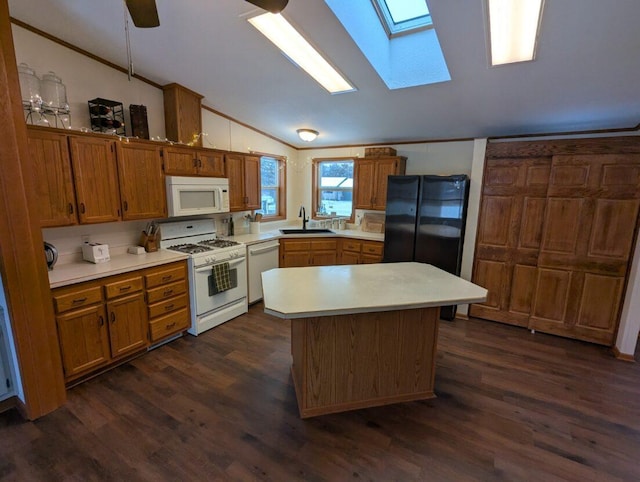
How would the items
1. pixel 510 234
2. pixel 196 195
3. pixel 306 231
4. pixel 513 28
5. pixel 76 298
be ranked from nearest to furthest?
pixel 513 28 → pixel 76 298 → pixel 196 195 → pixel 510 234 → pixel 306 231

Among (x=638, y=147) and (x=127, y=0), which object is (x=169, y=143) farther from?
(x=638, y=147)

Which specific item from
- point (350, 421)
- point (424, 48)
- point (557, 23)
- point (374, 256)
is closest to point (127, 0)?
point (424, 48)

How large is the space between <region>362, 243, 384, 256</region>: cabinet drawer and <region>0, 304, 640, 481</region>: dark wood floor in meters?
1.77

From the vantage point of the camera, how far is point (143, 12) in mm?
1431

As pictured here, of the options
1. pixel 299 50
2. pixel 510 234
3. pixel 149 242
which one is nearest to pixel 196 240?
pixel 149 242

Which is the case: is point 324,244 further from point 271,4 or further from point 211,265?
point 271,4

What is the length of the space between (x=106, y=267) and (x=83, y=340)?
23.8 inches

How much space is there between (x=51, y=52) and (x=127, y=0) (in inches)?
70.7

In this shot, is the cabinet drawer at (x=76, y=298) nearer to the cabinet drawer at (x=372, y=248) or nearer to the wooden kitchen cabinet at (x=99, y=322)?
the wooden kitchen cabinet at (x=99, y=322)

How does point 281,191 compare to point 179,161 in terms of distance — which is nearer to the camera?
point 179,161

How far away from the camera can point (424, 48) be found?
2477 millimetres

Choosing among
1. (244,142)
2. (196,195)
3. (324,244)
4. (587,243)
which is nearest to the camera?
(587,243)

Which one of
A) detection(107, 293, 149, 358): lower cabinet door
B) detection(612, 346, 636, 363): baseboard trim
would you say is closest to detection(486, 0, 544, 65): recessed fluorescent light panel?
detection(612, 346, 636, 363): baseboard trim

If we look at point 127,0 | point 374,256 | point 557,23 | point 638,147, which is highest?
point 557,23
